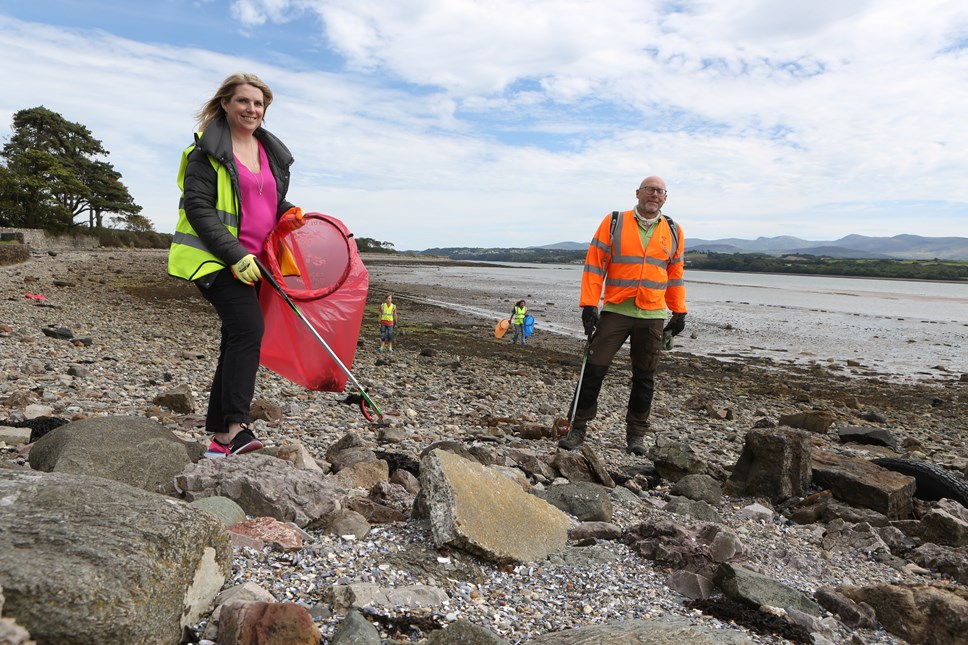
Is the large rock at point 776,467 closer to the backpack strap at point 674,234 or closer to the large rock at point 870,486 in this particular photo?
the large rock at point 870,486

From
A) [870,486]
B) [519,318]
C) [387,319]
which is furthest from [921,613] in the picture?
[519,318]

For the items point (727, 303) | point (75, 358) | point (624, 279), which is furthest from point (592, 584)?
point (727, 303)

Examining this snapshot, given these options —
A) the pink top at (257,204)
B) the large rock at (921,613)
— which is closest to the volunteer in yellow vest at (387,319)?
A: the pink top at (257,204)

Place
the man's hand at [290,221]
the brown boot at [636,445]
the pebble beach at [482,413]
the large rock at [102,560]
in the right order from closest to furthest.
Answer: the large rock at [102,560]
the pebble beach at [482,413]
the man's hand at [290,221]
the brown boot at [636,445]

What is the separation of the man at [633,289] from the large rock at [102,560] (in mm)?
4642

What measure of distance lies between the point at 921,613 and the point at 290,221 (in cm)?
425

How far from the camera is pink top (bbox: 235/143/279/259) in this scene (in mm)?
4246

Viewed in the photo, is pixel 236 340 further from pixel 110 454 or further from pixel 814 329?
pixel 814 329

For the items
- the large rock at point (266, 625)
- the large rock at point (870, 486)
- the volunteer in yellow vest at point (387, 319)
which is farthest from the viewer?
the volunteer in yellow vest at point (387, 319)

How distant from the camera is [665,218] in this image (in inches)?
270

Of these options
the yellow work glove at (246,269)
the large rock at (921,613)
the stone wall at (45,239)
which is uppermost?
the stone wall at (45,239)

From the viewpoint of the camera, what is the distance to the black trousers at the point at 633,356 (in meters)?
6.90

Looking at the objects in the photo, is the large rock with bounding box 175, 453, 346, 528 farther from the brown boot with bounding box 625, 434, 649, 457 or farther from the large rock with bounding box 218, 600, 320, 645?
the brown boot with bounding box 625, 434, 649, 457

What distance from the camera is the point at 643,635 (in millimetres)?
2482
